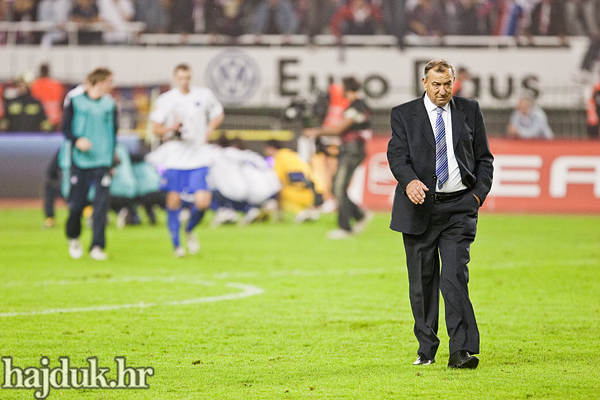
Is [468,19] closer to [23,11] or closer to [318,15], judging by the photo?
[318,15]

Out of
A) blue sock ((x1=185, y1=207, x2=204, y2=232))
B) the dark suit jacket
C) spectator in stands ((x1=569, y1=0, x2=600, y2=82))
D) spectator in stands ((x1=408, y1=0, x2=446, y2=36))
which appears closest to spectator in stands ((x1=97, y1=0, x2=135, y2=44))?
spectator in stands ((x1=408, y1=0, x2=446, y2=36))

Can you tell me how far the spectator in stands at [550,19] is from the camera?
2570 cm

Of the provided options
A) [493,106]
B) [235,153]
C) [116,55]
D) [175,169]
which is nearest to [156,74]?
[116,55]

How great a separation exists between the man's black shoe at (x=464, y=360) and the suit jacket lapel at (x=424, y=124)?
1.29m

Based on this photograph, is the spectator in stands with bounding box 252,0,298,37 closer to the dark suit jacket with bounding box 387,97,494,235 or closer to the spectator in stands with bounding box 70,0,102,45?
the spectator in stands with bounding box 70,0,102,45

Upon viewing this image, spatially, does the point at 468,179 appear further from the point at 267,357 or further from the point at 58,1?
the point at 58,1

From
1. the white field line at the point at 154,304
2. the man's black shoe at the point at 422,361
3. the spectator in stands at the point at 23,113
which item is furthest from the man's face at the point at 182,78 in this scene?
the spectator in stands at the point at 23,113

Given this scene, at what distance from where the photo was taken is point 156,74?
24.8m

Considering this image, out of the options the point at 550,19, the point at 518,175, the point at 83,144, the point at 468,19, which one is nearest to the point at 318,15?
the point at 468,19

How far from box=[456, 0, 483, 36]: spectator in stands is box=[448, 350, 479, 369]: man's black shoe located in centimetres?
2029

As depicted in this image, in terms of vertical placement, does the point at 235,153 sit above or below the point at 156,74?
below

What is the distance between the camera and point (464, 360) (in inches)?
243

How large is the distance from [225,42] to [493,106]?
6876 millimetres

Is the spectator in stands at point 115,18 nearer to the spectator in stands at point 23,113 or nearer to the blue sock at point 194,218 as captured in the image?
the spectator in stands at point 23,113
